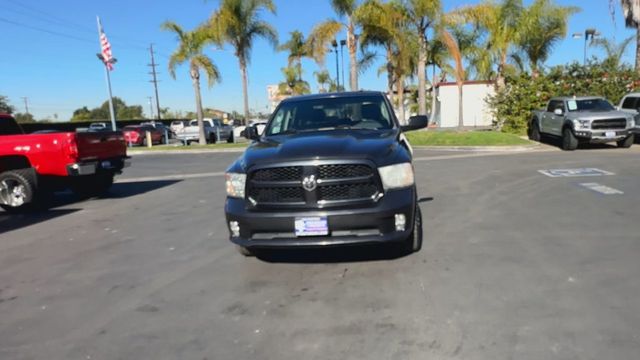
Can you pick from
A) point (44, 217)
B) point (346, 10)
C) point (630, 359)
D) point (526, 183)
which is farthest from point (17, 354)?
point (346, 10)

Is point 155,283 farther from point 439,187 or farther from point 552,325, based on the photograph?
point 439,187

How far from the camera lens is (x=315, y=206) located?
4773 mm

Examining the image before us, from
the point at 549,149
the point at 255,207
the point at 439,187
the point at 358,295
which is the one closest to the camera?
the point at 358,295

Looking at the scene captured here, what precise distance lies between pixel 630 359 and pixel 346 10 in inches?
943

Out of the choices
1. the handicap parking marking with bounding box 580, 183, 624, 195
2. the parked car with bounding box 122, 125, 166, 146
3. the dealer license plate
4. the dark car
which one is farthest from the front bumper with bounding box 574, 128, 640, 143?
the parked car with bounding box 122, 125, 166, 146

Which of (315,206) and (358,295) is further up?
(315,206)

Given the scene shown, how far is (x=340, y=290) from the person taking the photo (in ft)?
15.4

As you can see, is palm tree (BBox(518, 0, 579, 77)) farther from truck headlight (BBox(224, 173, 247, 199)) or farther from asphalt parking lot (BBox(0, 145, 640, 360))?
truck headlight (BBox(224, 173, 247, 199))

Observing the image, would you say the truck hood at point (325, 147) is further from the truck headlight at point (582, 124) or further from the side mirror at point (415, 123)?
the truck headlight at point (582, 124)

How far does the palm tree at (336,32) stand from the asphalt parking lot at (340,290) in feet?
60.1

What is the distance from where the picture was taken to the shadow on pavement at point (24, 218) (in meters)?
8.68

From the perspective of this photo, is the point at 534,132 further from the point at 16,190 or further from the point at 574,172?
the point at 16,190

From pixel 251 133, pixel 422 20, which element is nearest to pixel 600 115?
pixel 422 20

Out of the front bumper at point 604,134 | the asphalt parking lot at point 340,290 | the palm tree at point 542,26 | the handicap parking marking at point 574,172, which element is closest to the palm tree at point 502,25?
the palm tree at point 542,26
